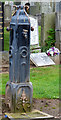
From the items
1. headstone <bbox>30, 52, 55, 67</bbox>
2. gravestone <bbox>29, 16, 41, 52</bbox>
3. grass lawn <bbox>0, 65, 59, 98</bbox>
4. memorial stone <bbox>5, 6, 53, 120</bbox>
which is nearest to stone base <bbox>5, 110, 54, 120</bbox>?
memorial stone <bbox>5, 6, 53, 120</bbox>

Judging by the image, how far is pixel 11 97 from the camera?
548 centimetres

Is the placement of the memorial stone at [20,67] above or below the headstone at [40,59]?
above

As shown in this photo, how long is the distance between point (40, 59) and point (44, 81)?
3.09 metres

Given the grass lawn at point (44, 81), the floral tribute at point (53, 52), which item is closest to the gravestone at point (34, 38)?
the floral tribute at point (53, 52)

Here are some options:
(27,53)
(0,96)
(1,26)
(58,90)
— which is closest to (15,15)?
(27,53)

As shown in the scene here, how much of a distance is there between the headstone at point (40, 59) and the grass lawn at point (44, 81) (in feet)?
1.26

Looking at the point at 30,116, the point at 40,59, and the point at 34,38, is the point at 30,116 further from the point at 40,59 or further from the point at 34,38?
the point at 34,38

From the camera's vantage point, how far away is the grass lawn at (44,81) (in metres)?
6.95

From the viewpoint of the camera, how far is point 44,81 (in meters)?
8.36

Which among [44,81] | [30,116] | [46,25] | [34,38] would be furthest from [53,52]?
[30,116]

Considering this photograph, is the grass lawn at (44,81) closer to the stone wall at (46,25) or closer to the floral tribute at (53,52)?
the floral tribute at (53,52)

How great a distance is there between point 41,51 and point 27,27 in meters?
7.31

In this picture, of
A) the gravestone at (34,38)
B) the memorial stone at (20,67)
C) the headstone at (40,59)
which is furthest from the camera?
the gravestone at (34,38)

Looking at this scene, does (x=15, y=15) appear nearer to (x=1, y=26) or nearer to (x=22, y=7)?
(x=22, y=7)
